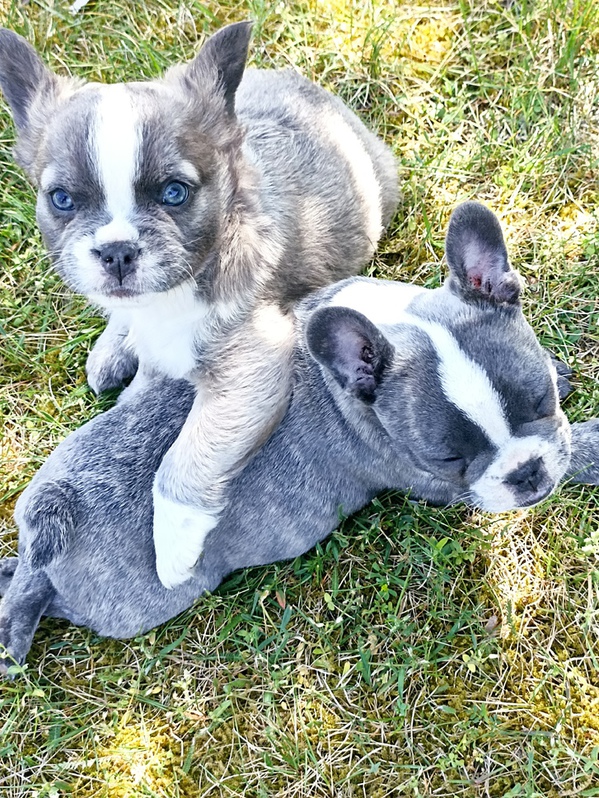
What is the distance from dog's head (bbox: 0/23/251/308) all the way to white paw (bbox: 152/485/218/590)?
123cm

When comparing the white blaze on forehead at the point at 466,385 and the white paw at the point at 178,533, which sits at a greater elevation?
the white blaze on forehead at the point at 466,385

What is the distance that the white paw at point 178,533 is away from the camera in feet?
16.1

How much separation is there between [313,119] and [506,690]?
393cm

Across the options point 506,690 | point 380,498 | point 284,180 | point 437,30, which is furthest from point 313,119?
point 506,690

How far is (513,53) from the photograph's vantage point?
6.74 meters

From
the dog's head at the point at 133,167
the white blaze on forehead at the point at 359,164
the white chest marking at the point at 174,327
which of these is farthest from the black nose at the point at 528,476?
the white blaze on forehead at the point at 359,164

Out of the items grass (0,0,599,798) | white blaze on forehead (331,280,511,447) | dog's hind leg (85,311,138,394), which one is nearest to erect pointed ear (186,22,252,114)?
white blaze on forehead (331,280,511,447)

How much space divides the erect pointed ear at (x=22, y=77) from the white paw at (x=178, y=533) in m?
2.35

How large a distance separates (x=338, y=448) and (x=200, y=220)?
1.59 metres

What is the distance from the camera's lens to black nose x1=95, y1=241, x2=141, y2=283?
425cm

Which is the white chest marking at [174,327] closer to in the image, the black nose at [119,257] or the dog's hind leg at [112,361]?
the black nose at [119,257]

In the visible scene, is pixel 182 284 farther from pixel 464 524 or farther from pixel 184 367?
pixel 464 524

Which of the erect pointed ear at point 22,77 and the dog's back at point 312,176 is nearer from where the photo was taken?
the erect pointed ear at point 22,77

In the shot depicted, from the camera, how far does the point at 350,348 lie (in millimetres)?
4594
